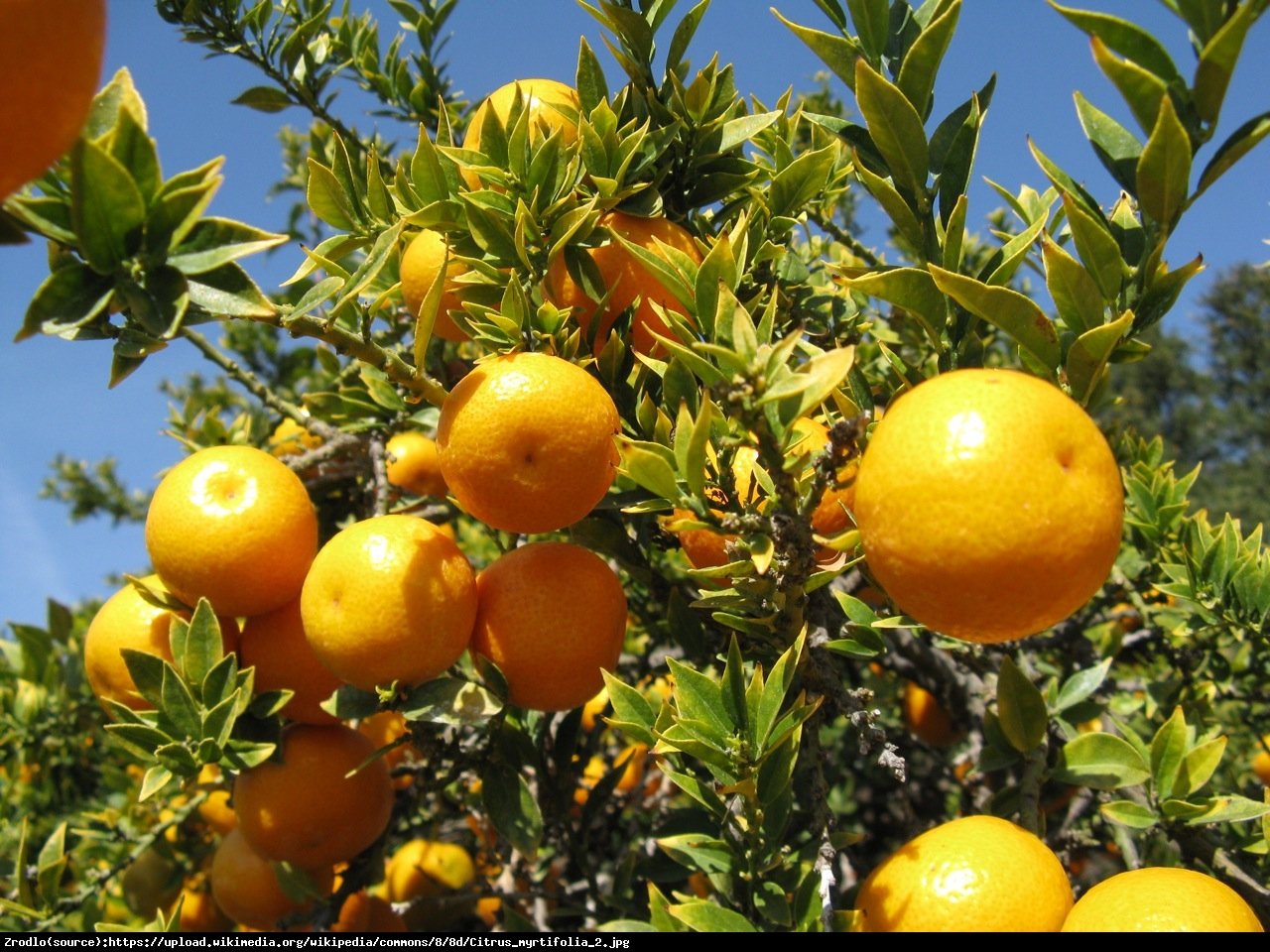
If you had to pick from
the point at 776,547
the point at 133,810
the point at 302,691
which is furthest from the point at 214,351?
the point at 776,547

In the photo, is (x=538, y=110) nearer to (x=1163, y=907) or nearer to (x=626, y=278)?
(x=626, y=278)

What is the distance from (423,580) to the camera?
4.27ft

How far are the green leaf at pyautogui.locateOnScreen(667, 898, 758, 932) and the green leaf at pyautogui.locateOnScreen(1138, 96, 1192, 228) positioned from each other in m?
0.93

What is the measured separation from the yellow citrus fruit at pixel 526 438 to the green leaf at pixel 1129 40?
0.71 meters

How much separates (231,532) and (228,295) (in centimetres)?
63

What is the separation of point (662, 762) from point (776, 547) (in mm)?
331

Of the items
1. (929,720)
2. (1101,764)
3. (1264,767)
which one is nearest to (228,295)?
(1101,764)

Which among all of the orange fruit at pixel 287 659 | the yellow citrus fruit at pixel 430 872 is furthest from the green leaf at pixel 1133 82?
the yellow citrus fruit at pixel 430 872

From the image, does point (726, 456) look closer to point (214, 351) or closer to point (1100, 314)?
point (1100, 314)

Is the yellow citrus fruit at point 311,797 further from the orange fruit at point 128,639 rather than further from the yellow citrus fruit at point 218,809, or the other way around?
the yellow citrus fruit at point 218,809

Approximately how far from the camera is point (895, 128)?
106 centimetres

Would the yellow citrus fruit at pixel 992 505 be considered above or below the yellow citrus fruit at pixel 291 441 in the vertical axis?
below

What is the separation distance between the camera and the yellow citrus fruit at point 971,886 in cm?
97

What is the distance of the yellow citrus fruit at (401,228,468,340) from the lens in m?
1.42
